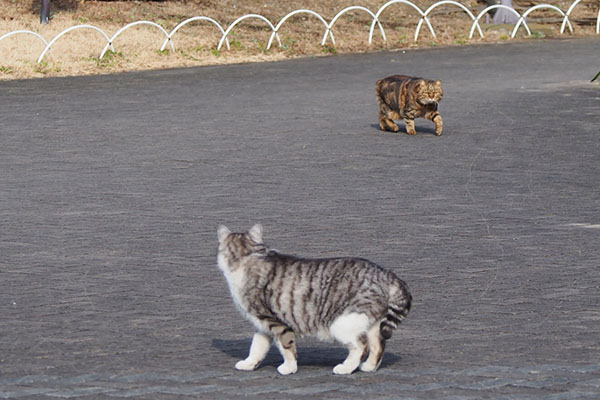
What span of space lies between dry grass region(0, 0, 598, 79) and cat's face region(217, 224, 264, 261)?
21.1 meters

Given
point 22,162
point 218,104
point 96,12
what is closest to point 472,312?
point 22,162

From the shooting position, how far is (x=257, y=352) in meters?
6.64

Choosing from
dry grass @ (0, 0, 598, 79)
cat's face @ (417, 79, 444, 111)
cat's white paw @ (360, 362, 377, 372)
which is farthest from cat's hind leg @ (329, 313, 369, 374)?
dry grass @ (0, 0, 598, 79)

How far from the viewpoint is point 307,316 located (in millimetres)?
6387

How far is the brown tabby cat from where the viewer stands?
17000mm

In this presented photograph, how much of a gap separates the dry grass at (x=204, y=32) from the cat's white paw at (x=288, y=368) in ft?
70.2

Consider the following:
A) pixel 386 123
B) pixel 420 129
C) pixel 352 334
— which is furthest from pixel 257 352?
pixel 420 129

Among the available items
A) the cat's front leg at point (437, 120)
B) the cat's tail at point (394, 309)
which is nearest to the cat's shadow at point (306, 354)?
the cat's tail at point (394, 309)

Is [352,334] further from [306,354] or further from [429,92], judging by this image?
[429,92]

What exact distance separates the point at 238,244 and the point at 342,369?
0.98m

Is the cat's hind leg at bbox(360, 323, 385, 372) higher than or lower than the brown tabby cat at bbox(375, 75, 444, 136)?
higher

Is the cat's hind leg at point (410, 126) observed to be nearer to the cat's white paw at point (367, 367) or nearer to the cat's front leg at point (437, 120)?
the cat's front leg at point (437, 120)

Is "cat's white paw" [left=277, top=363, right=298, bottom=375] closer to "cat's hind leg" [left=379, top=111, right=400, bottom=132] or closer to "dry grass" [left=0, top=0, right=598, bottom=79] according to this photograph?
"cat's hind leg" [left=379, top=111, right=400, bottom=132]

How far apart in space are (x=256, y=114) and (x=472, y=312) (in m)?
12.4
